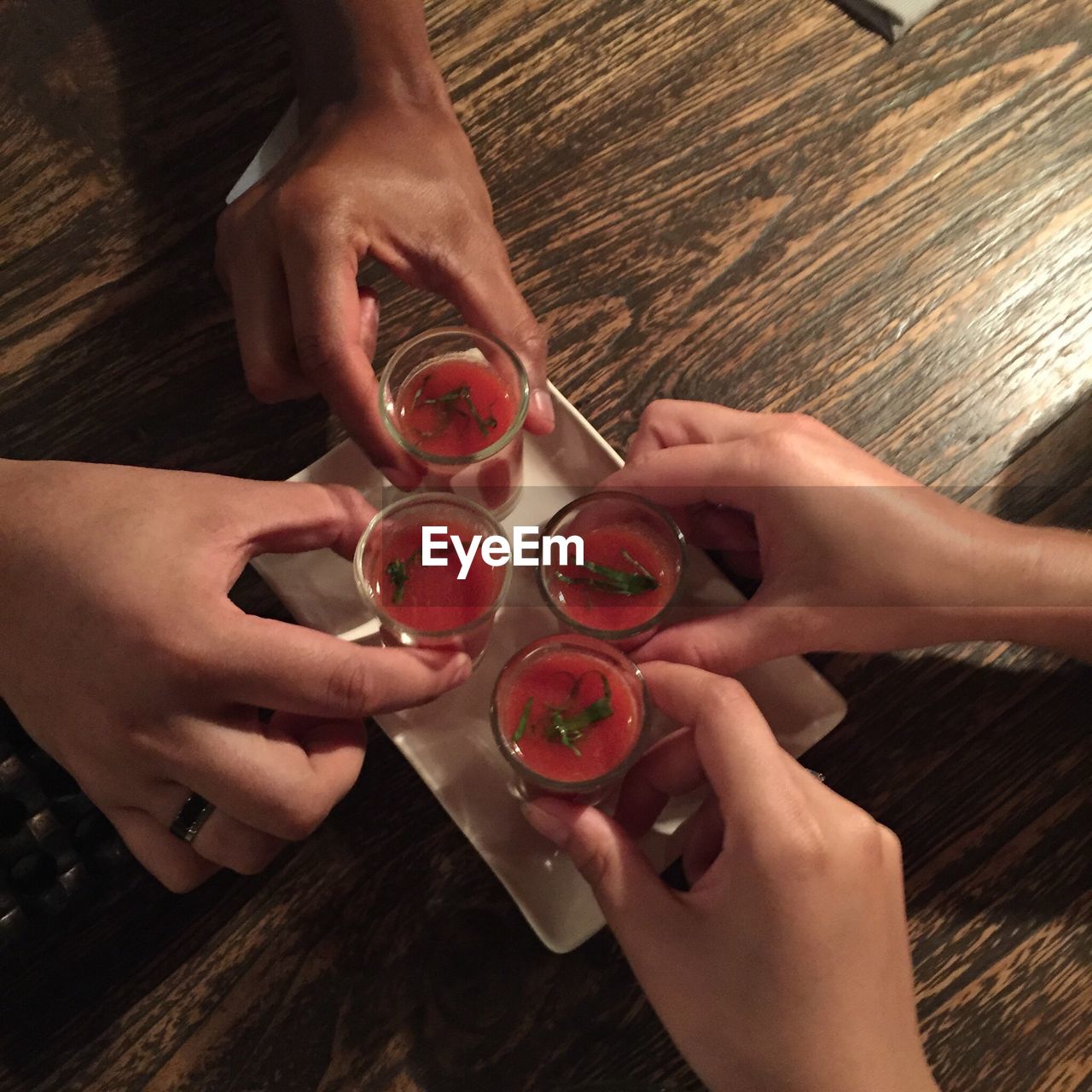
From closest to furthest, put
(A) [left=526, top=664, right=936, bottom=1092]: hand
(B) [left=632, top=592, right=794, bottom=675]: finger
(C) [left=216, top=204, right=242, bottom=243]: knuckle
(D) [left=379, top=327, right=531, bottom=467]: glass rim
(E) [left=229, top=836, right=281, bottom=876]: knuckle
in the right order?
(A) [left=526, top=664, right=936, bottom=1092]: hand → (E) [left=229, top=836, right=281, bottom=876]: knuckle → (B) [left=632, top=592, right=794, bottom=675]: finger → (D) [left=379, top=327, right=531, bottom=467]: glass rim → (C) [left=216, top=204, right=242, bottom=243]: knuckle

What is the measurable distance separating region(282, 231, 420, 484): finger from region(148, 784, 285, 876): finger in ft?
2.15

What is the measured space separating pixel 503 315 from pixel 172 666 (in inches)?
32.0

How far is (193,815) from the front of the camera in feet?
4.05

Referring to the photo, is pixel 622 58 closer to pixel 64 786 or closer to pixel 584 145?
pixel 584 145

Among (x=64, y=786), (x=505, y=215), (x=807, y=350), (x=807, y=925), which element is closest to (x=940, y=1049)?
(x=807, y=925)

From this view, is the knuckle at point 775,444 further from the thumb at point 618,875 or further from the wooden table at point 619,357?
the thumb at point 618,875

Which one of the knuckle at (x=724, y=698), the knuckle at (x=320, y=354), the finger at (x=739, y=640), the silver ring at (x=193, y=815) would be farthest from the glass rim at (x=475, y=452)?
the silver ring at (x=193, y=815)

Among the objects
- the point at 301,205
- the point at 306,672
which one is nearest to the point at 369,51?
the point at 301,205

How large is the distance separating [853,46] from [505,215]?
2.87ft

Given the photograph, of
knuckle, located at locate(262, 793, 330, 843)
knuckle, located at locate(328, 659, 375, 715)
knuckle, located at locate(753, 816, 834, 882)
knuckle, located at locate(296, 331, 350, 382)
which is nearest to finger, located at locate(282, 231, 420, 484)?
knuckle, located at locate(296, 331, 350, 382)

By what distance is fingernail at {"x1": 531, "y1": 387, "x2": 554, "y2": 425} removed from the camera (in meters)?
1.54

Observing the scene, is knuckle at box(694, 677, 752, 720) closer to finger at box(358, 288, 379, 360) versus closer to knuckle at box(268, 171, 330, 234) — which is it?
finger at box(358, 288, 379, 360)

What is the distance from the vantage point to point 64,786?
1.34 m

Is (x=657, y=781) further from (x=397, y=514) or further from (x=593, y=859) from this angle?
(x=397, y=514)
